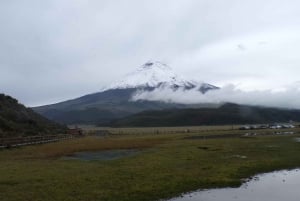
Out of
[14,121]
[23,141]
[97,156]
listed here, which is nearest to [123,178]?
[97,156]

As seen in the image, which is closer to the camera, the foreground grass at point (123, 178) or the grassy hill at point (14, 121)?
the foreground grass at point (123, 178)

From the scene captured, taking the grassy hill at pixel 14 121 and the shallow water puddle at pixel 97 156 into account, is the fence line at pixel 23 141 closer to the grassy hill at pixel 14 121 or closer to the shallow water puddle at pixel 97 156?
the grassy hill at pixel 14 121

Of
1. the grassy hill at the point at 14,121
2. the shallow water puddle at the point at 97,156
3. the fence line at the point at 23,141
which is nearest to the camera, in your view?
the shallow water puddle at the point at 97,156

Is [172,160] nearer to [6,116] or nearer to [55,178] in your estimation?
[55,178]

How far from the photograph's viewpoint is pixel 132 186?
28719mm

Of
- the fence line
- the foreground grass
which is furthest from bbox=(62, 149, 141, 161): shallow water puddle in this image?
the fence line

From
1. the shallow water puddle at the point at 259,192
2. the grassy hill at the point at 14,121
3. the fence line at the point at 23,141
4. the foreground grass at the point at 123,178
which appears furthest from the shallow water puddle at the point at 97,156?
the grassy hill at the point at 14,121

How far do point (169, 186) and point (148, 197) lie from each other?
3.54m

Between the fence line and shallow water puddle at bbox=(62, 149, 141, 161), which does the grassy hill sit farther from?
shallow water puddle at bbox=(62, 149, 141, 161)

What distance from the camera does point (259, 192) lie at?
91.4 feet

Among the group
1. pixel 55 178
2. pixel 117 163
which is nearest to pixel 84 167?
pixel 117 163

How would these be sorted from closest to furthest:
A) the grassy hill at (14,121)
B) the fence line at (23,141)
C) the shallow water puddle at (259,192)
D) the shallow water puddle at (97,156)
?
the shallow water puddle at (259,192), the shallow water puddle at (97,156), the fence line at (23,141), the grassy hill at (14,121)

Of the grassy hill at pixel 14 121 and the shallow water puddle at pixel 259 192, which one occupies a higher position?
the grassy hill at pixel 14 121

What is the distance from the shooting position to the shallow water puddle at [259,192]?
25.9 metres
